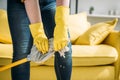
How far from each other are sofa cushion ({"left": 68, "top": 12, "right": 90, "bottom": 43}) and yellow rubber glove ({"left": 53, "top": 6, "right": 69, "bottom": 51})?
117 centimetres

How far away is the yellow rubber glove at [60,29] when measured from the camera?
104 cm

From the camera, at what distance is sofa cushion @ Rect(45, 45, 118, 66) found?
71.7 inches

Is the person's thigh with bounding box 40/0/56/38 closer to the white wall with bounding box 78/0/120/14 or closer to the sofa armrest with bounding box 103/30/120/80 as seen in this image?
the sofa armrest with bounding box 103/30/120/80

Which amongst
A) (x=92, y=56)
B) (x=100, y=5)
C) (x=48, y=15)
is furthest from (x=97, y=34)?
(x=100, y=5)

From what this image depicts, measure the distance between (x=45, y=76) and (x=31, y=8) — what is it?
2.89ft

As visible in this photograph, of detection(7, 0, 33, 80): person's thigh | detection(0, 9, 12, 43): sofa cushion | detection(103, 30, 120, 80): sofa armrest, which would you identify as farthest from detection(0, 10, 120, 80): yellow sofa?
detection(7, 0, 33, 80): person's thigh

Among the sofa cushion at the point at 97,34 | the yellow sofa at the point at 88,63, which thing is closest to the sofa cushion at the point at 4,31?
the yellow sofa at the point at 88,63

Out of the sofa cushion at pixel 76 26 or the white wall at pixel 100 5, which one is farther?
the white wall at pixel 100 5

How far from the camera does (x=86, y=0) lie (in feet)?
10.2

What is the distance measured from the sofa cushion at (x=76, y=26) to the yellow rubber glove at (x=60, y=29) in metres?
1.17

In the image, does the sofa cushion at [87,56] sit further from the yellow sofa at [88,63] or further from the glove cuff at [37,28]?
the glove cuff at [37,28]

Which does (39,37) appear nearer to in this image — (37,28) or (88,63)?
(37,28)

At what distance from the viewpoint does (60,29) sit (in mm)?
1050

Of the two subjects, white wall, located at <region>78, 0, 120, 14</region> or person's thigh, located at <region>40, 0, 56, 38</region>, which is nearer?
person's thigh, located at <region>40, 0, 56, 38</region>
